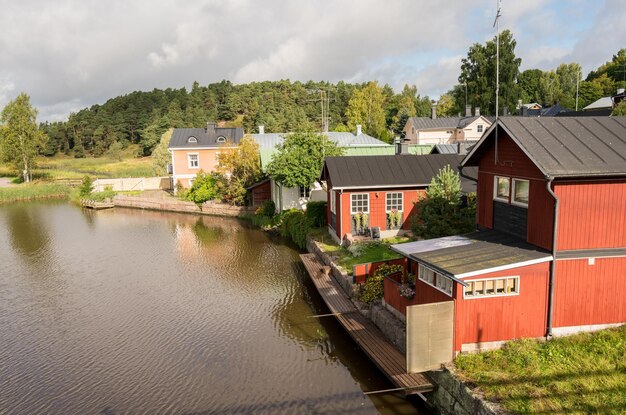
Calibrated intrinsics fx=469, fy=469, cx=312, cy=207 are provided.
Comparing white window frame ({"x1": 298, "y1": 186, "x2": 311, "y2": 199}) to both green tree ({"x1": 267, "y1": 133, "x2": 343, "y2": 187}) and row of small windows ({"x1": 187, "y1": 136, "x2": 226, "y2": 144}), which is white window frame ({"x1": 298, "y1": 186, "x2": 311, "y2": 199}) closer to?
green tree ({"x1": 267, "y1": 133, "x2": 343, "y2": 187})

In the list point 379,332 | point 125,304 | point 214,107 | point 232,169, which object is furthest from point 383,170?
point 214,107

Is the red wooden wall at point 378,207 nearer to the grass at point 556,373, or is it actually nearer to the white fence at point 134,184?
the grass at point 556,373

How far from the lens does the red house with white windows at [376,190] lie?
2336 centimetres

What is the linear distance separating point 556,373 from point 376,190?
14.7m

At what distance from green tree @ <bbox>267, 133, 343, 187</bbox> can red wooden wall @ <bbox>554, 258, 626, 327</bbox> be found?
20.5 m

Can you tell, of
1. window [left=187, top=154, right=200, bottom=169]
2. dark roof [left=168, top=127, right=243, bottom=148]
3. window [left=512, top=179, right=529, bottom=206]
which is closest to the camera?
window [left=512, top=179, right=529, bottom=206]

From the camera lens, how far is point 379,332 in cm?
1412

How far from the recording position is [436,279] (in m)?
12.0

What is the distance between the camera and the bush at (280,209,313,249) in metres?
28.1

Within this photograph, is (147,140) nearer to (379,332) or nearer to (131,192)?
(131,192)

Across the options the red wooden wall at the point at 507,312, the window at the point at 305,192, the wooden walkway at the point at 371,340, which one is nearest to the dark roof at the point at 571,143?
the red wooden wall at the point at 507,312

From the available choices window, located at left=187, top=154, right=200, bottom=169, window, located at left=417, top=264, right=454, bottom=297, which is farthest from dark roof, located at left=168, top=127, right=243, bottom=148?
window, located at left=417, top=264, right=454, bottom=297

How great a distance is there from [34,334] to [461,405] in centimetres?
1522

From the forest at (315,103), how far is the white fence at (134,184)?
21918mm
